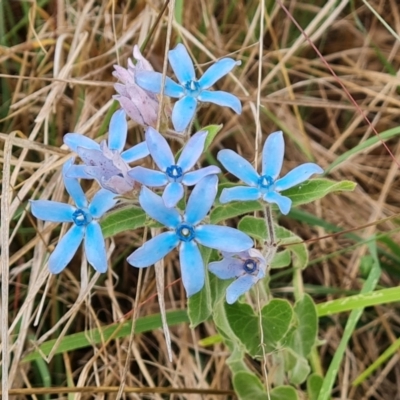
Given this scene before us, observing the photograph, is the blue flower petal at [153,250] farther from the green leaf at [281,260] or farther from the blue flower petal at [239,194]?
the green leaf at [281,260]

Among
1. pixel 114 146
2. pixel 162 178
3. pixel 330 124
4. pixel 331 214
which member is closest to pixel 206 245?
pixel 162 178

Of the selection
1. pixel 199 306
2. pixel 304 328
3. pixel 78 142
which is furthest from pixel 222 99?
pixel 304 328

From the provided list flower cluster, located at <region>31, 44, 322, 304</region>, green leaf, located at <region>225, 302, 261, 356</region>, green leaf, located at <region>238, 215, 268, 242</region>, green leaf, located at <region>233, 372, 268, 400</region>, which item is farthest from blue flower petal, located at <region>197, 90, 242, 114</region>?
green leaf, located at <region>233, 372, 268, 400</region>

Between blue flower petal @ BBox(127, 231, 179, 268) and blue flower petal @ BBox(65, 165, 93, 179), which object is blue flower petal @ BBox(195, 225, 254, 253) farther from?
blue flower petal @ BBox(65, 165, 93, 179)

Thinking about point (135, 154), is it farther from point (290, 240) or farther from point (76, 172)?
point (290, 240)

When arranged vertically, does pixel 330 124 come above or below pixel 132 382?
above

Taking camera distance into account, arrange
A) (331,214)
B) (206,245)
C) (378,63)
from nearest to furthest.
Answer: (206,245) → (331,214) → (378,63)

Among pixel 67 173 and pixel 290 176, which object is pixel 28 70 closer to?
pixel 67 173

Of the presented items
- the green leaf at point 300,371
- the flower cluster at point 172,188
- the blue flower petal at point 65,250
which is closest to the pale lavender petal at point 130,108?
the flower cluster at point 172,188
